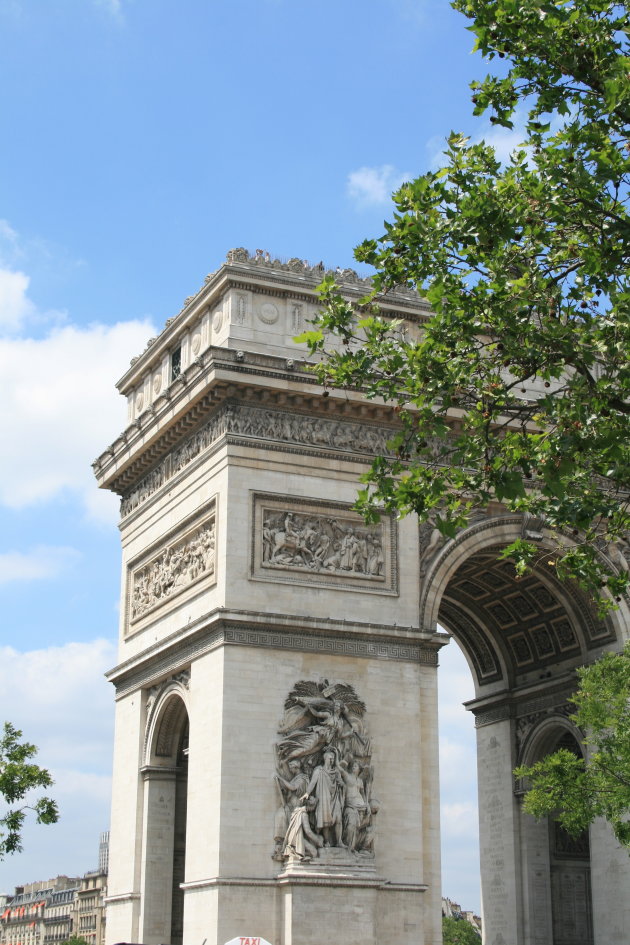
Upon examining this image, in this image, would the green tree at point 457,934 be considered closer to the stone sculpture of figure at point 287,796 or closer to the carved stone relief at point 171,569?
the carved stone relief at point 171,569

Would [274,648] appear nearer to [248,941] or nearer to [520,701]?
[248,941]

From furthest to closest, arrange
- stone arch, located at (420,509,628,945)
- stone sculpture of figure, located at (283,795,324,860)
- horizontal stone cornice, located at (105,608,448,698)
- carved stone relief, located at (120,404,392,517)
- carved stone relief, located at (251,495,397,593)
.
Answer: stone arch, located at (420,509,628,945) < carved stone relief, located at (120,404,392,517) < carved stone relief, located at (251,495,397,593) < horizontal stone cornice, located at (105,608,448,698) < stone sculpture of figure, located at (283,795,324,860)

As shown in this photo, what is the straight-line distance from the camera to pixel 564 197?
62.4 ft

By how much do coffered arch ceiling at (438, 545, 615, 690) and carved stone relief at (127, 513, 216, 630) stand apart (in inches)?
240

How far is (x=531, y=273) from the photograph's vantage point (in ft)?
63.4

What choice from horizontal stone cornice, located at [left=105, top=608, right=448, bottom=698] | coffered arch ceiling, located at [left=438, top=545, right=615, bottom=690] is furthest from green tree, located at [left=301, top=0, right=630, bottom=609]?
coffered arch ceiling, located at [left=438, top=545, right=615, bottom=690]

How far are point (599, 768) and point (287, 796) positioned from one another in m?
6.63

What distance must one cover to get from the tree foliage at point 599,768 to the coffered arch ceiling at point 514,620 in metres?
4.26

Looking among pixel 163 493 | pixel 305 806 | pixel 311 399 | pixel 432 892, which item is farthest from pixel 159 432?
pixel 432 892

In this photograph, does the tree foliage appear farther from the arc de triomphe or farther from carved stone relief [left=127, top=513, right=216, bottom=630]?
carved stone relief [left=127, top=513, right=216, bottom=630]

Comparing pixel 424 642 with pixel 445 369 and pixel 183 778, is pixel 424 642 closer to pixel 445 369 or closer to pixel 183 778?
pixel 183 778

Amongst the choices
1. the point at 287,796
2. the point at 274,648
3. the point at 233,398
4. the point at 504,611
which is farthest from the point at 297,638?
the point at 504,611

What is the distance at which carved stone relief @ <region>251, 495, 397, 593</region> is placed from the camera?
30.1 metres

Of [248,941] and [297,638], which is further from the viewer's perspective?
[297,638]
